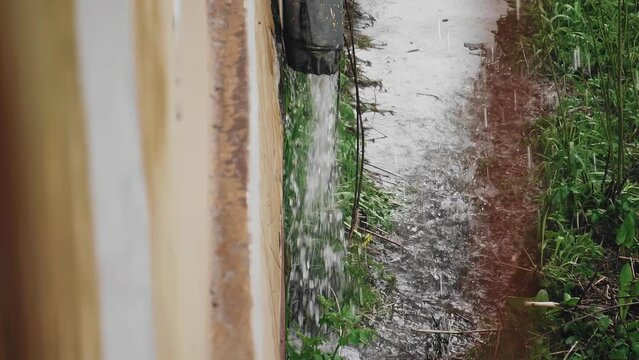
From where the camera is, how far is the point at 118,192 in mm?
969

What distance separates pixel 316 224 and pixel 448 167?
2.41ft

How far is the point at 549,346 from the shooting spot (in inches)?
96.6

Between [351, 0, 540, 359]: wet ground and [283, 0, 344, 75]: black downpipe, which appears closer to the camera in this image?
[283, 0, 344, 75]: black downpipe

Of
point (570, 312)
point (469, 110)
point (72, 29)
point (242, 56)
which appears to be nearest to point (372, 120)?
point (469, 110)

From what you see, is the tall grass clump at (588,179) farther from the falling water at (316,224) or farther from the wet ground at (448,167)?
the falling water at (316,224)

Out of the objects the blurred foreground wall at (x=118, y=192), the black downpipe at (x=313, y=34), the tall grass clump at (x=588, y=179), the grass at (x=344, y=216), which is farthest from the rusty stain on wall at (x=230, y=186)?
the tall grass clump at (x=588, y=179)

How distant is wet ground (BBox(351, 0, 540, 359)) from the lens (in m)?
2.80

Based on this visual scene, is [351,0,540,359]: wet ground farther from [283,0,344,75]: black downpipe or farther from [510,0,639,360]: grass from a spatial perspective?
[283,0,344,75]: black downpipe

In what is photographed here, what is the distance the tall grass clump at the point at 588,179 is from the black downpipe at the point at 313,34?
43.0 inches

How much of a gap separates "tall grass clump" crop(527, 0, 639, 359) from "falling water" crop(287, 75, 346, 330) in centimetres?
71

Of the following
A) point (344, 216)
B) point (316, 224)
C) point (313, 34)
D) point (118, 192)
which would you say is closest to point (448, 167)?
point (344, 216)

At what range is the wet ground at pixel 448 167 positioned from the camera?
2803mm

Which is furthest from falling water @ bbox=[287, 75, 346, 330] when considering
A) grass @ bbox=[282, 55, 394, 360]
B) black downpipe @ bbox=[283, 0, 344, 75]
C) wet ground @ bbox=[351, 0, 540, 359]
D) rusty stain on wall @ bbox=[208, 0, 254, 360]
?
rusty stain on wall @ bbox=[208, 0, 254, 360]

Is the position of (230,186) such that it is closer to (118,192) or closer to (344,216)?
(118,192)
